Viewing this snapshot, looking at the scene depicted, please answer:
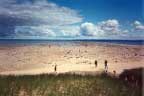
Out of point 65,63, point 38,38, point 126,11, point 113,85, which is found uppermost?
point 126,11

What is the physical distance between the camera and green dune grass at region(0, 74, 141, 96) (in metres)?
2.76

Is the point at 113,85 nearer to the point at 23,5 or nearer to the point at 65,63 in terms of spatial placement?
the point at 65,63

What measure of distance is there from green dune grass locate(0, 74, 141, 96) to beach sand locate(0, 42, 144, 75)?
6 cm

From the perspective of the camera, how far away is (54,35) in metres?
2.88

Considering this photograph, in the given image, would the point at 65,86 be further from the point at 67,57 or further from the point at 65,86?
the point at 67,57

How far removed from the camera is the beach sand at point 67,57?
278 centimetres

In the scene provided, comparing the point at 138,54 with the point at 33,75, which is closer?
the point at 33,75

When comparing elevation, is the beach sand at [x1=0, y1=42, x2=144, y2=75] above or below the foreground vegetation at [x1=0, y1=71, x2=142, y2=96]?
above

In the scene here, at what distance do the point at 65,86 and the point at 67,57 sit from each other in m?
0.25

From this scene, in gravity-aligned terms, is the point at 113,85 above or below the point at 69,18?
below

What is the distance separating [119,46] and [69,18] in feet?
1.65

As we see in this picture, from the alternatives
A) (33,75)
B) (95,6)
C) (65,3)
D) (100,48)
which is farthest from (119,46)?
(33,75)

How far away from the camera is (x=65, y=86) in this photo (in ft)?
9.37

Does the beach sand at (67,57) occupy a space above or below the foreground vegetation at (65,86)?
above
